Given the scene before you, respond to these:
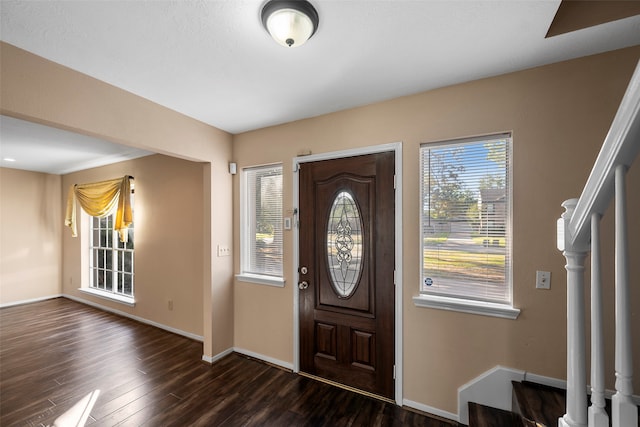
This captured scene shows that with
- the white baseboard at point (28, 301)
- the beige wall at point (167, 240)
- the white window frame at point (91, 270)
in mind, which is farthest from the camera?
the white baseboard at point (28, 301)

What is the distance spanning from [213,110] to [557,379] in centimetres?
330

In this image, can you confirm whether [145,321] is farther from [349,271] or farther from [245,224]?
[349,271]

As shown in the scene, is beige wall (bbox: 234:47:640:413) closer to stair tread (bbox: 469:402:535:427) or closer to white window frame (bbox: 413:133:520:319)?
white window frame (bbox: 413:133:520:319)

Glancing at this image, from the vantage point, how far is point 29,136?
320cm

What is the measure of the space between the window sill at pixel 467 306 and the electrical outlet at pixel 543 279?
0.22 m

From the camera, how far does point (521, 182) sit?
5.95 feet

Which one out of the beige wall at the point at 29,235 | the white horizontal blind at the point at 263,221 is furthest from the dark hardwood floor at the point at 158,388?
the beige wall at the point at 29,235

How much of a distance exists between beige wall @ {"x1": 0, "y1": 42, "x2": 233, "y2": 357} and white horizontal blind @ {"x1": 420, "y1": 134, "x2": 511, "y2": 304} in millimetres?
2097

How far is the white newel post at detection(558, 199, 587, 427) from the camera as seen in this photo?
2.75ft

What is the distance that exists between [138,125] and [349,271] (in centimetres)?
217

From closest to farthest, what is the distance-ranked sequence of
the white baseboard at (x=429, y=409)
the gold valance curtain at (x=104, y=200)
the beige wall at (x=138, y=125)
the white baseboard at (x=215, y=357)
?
the beige wall at (x=138, y=125)
the white baseboard at (x=429, y=409)
the white baseboard at (x=215, y=357)
the gold valance curtain at (x=104, y=200)

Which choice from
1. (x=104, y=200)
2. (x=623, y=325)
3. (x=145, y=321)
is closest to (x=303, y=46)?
(x=623, y=325)

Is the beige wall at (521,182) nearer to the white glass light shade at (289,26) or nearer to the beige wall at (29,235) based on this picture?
the white glass light shade at (289,26)

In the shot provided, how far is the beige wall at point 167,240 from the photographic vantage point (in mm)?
3451
